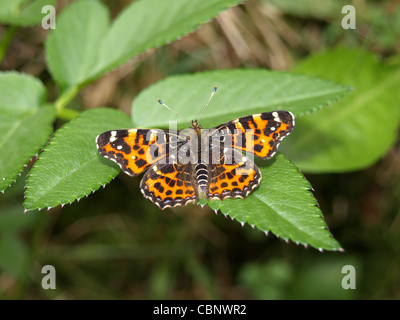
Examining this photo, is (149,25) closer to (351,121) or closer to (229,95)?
(229,95)

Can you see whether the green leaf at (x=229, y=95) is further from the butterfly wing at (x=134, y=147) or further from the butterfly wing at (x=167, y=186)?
the butterfly wing at (x=167, y=186)

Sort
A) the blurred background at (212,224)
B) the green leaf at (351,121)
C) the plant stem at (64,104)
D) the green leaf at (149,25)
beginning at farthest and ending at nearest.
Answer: the blurred background at (212,224), the green leaf at (351,121), the plant stem at (64,104), the green leaf at (149,25)

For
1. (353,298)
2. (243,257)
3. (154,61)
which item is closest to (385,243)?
(353,298)

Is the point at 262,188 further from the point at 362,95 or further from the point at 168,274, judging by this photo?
the point at 168,274

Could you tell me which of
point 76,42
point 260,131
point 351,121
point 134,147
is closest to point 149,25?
point 76,42

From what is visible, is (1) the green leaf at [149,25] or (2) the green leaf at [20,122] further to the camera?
(1) the green leaf at [149,25]

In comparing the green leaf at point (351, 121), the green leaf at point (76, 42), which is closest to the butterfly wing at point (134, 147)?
the green leaf at point (76, 42)
